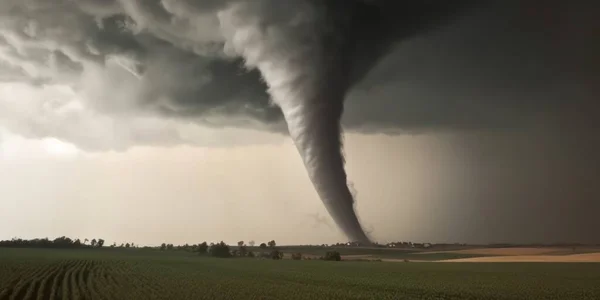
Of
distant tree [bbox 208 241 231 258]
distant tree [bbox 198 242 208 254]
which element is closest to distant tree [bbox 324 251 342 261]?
distant tree [bbox 208 241 231 258]

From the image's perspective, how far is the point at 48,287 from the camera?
41344mm

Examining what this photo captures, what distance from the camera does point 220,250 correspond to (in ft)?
488

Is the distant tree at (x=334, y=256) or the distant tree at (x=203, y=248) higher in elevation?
the distant tree at (x=203, y=248)

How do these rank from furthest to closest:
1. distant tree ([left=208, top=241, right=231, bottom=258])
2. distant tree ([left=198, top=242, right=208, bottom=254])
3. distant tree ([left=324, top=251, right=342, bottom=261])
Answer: distant tree ([left=198, top=242, right=208, bottom=254]) < distant tree ([left=208, top=241, right=231, bottom=258]) < distant tree ([left=324, top=251, right=342, bottom=261])

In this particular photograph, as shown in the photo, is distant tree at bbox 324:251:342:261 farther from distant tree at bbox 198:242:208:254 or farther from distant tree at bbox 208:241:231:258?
distant tree at bbox 198:242:208:254

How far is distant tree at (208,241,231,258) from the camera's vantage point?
14732 cm

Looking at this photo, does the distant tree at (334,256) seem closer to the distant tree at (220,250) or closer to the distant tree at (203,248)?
the distant tree at (220,250)

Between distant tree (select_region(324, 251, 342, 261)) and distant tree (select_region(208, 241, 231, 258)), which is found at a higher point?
distant tree (select_region(208, 241, 231, 258))

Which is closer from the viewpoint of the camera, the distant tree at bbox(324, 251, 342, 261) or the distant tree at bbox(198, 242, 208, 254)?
the distant tree at bbox(324, 251, 342, 261)

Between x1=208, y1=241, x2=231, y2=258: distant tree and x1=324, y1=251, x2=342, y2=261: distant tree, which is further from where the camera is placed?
x1=208, y1=241, x2=231, y2=258: distant tree

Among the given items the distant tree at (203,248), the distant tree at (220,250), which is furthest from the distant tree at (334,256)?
the distant tree at (203,248)

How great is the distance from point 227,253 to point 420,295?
11754cm

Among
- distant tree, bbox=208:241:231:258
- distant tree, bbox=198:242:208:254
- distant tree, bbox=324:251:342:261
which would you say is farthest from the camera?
distant tree, bbox=198:242:208:254

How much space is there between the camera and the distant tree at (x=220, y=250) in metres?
147
